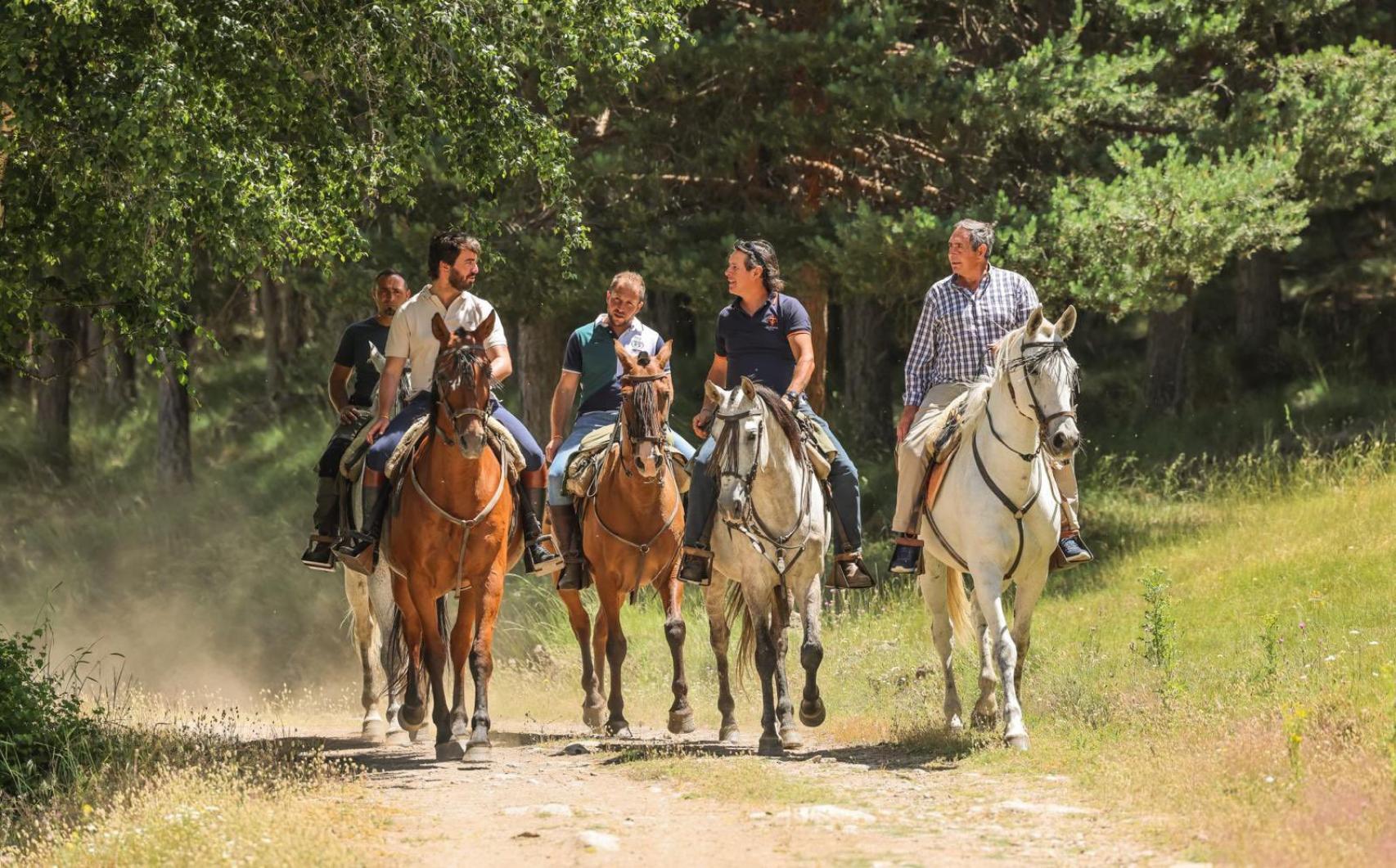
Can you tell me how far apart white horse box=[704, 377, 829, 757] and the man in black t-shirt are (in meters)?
3.15

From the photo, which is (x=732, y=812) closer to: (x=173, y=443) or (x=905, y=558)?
(x=905, y=558)

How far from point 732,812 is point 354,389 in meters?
6.15

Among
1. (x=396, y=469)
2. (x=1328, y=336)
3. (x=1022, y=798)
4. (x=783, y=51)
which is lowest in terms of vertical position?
(x=1022, y=798)

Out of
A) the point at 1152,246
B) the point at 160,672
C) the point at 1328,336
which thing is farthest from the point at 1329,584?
the point at 160,672

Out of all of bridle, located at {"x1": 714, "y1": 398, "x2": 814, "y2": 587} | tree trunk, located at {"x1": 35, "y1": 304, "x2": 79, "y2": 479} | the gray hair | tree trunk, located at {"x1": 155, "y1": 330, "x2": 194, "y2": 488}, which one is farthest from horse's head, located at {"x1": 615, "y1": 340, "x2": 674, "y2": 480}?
tree trunk, located at {"x1": 35, "y1": 304, "x2": 79, "y2": 479}

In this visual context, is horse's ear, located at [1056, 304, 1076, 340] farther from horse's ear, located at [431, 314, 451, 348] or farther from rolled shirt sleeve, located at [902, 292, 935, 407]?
horse's ear, located at [431, 314, 451, 348]

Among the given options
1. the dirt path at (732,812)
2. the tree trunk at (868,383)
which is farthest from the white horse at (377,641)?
the tree trunk at (868,383)

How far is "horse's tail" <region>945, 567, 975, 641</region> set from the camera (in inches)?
474

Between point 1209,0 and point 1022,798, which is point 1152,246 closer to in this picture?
point 1209,0

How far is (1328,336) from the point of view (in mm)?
25641

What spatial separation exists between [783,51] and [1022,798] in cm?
1100

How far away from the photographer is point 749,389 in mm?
10844

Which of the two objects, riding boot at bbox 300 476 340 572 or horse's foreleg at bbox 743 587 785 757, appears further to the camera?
riding boot at bbox 300 476 340 572

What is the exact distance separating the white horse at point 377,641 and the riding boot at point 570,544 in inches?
51.3
